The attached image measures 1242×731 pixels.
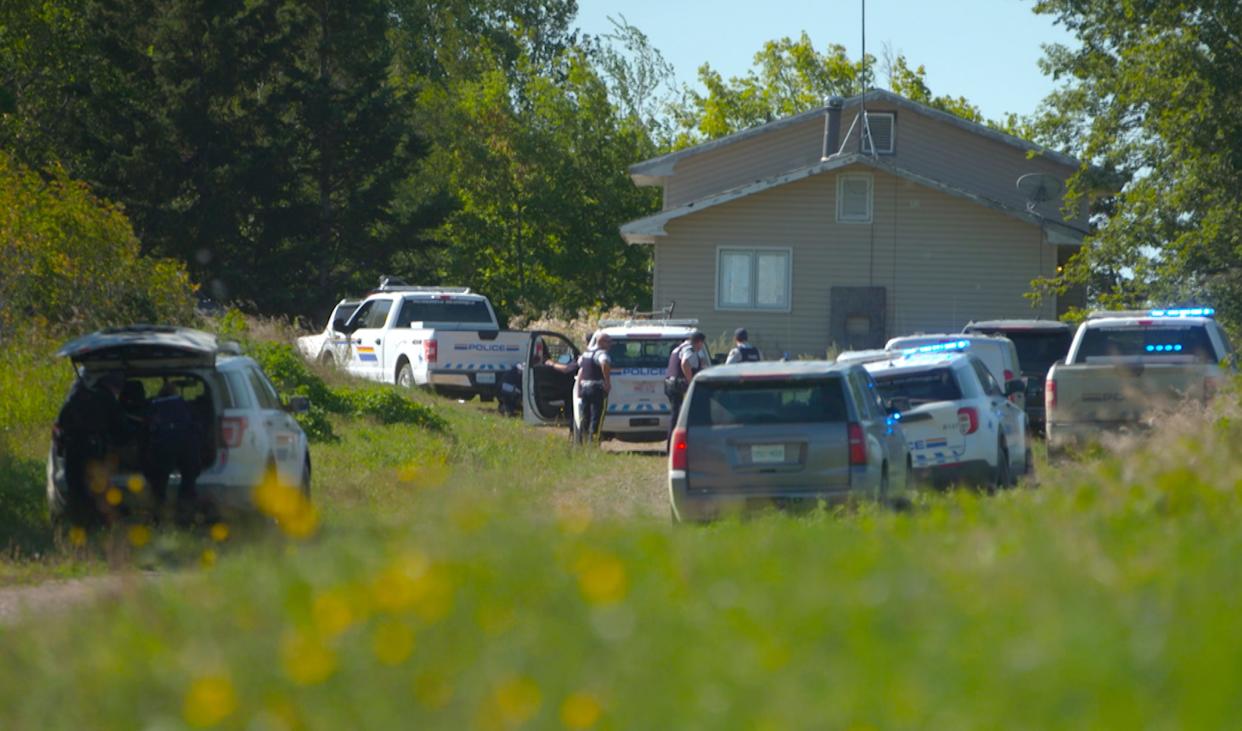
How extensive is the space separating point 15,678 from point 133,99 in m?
41.5

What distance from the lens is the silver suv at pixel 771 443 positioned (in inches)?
544

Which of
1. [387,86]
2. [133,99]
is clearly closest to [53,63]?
[133,99]

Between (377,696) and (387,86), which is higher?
(387,86)

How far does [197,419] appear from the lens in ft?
45.1

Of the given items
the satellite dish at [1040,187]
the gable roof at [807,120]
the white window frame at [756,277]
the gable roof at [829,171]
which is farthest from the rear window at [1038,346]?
the gable roof at [807,120]

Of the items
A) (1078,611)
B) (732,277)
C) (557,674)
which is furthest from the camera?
(732,277)

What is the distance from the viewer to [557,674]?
5.39 meters

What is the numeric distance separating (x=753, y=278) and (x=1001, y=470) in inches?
772

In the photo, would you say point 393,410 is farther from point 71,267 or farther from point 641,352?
point 71,267

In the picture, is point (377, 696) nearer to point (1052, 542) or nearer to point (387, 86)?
point (1052, 542)

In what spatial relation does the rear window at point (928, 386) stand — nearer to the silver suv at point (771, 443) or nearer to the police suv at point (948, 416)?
the police suv at point (948, 416)

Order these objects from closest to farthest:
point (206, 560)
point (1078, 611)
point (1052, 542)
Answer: point (1078, 611), point (1052, 542), point (206, 560)

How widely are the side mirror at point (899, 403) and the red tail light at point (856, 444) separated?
3583 millimetres

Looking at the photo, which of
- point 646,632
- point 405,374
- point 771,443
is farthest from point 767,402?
point 405,374
